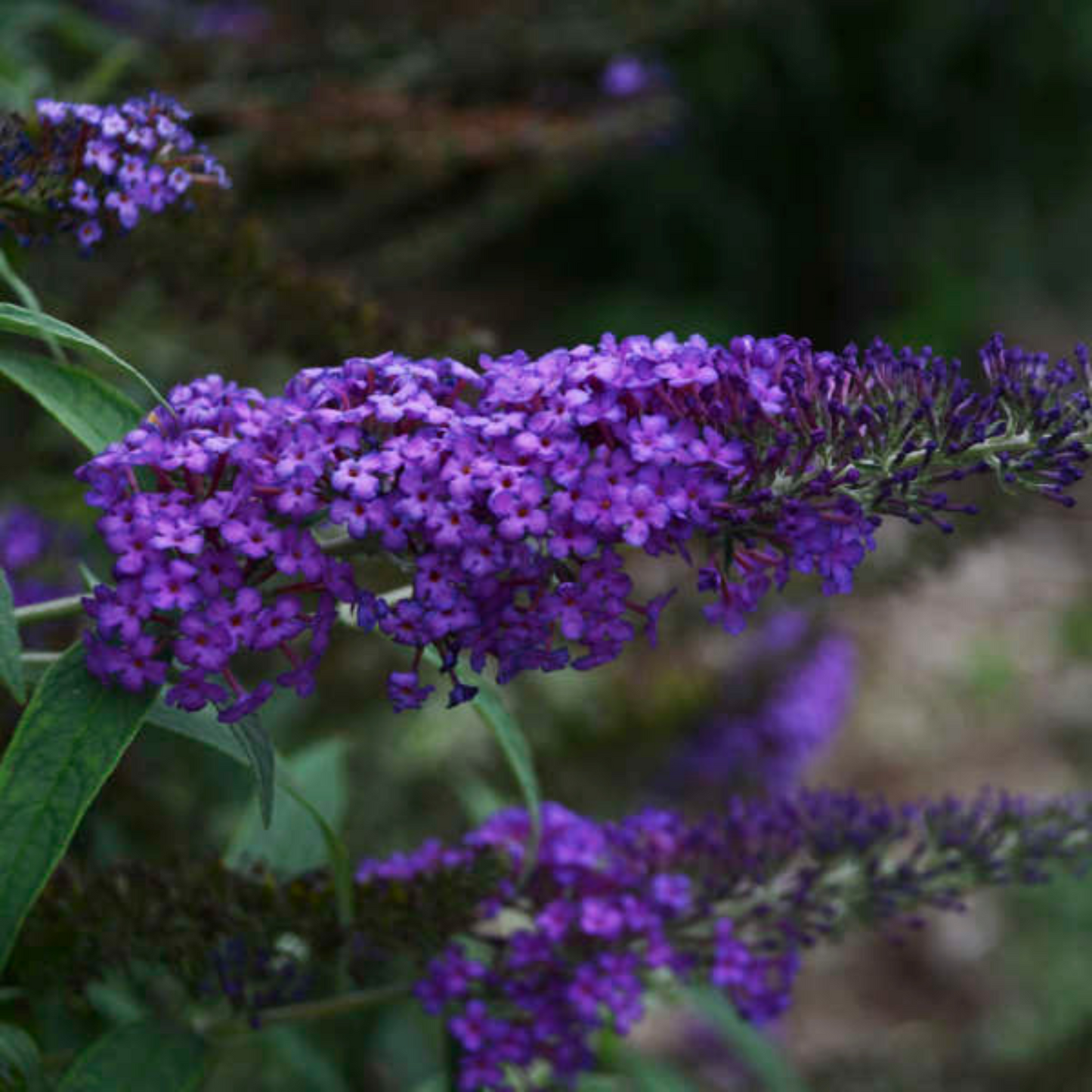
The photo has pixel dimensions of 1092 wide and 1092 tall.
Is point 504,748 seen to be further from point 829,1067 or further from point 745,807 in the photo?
point 829,1067

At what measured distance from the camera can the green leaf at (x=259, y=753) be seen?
38.0 inches

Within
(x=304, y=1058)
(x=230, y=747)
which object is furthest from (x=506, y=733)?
(x=304, y=1058)

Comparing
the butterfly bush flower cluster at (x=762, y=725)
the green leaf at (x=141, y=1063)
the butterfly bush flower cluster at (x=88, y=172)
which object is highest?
the butterfly bush flower cluster at (x=762, y=725)

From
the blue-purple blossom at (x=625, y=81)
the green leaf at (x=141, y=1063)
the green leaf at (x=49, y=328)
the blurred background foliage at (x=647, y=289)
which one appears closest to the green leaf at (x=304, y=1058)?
the blurred background foliage at (x=647, y=289)

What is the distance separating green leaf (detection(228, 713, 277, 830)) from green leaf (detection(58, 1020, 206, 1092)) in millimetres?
299

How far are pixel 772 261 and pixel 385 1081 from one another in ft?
17.1

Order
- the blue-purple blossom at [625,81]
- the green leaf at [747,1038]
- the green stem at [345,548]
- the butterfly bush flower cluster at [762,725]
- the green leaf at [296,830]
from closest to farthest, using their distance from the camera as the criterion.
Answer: the green stem at [345,548] → the green leaf at [296,830] → the green leaf at [747,1038] → the butterfly bush flower cluster at [762,725] → the blue-purple blossom at [625,81]

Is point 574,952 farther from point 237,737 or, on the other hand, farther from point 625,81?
point 625,81

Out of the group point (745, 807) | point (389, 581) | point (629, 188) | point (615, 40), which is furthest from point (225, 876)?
point (629, 188)

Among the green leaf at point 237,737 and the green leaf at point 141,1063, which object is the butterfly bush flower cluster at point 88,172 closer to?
the green leaf at point 237,737

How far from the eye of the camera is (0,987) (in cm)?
124

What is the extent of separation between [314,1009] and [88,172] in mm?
776

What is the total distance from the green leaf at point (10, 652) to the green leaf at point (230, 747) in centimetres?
11

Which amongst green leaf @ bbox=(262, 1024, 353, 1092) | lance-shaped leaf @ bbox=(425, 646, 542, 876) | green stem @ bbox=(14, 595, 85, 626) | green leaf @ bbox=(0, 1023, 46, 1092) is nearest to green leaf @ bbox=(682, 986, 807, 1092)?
green leaf @ bbox=(262, 1024, 353, 1092)
